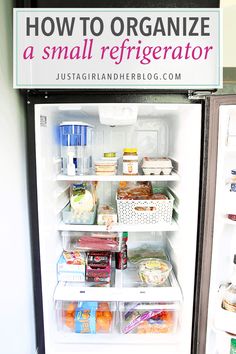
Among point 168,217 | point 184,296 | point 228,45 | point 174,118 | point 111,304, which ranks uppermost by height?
point 228,45

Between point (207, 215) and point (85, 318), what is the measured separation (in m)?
0.75

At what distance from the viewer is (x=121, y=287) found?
122 centimetres

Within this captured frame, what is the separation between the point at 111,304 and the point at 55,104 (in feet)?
3.20

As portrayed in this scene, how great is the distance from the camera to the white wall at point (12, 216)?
910 mm

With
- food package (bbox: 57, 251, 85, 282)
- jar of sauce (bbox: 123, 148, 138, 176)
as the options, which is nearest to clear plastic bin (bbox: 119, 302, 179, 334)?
food package (bbox: 57, 251, 85, 282)

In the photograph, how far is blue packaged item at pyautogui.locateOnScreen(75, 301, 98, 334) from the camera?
1.22 m

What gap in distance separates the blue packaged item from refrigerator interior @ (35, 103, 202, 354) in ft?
0.24

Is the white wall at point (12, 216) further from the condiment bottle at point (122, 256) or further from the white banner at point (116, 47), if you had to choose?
the condiment bottle at point (122, 256)

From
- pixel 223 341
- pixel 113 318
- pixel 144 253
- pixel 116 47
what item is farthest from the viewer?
pixel 144 253

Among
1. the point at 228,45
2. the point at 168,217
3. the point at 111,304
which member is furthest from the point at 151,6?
the point at 111,304

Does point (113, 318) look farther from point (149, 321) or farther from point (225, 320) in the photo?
point (225, 320)

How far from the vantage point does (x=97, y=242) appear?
1303 mm

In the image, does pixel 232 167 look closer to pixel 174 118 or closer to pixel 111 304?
pixel 174 118

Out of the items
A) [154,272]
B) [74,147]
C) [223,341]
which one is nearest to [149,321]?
[154,272]
